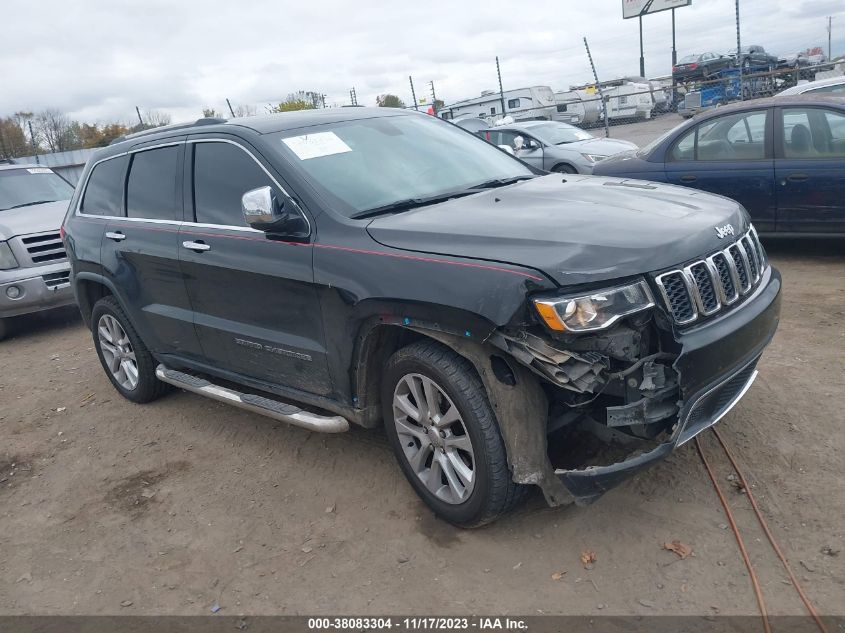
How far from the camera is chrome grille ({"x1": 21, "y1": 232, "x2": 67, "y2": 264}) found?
7.94m

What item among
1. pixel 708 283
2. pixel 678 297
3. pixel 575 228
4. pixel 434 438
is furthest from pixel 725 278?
pixel 434 438

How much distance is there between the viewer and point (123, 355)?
548 centimetres

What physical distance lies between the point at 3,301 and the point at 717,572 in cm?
745

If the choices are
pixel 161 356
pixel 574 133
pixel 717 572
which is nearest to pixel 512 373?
pixel 717 572

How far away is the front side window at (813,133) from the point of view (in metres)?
6.68

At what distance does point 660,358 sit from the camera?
9.60 ft

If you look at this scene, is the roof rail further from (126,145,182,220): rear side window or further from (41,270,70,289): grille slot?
(41,270,70,289): grille slot

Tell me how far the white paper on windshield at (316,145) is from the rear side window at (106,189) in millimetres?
1747

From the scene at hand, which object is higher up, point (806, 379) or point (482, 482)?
point (482, 482)

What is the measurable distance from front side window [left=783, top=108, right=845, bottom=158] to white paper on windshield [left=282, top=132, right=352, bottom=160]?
191 inches

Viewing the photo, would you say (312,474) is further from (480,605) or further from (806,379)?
(806,379)

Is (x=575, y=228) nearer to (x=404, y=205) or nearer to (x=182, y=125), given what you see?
(x=404, y=205)

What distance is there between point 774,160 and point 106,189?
588 cm

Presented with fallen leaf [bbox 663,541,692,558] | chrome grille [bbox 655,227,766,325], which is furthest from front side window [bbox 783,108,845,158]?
fallen leaf [bbox 663,541,692,558]
